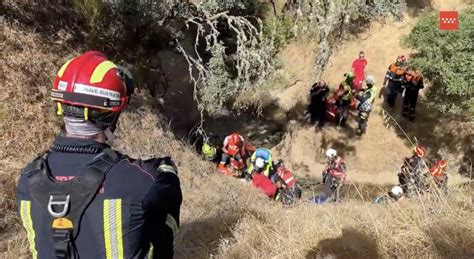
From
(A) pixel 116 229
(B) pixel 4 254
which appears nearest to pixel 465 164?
(B) pixel 4 254

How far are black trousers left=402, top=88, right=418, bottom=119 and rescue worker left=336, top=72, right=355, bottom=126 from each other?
149cm

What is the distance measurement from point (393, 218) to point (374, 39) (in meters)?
13.4

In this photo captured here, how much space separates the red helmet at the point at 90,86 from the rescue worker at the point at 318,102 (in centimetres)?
1107

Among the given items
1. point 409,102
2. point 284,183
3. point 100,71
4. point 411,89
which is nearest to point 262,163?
point 284,183

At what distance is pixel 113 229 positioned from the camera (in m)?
1.74

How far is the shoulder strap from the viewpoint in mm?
1685

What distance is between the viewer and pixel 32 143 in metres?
8.21

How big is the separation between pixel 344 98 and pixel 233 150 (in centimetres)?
355

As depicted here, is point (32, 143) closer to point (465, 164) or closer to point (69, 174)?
point (69, 174)

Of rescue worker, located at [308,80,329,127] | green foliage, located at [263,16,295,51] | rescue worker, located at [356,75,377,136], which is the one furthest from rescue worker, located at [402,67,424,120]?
green foliage, located at [263,16,295,51]

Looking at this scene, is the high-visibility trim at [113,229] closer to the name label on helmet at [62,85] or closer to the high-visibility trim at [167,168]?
the high-visibility trim at [167,168]

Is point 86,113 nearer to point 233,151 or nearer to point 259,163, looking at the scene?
point 259,163

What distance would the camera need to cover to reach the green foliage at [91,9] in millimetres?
9719

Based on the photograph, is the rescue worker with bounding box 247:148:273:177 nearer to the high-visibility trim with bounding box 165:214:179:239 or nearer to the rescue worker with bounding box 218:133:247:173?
the rescue worker with bounding box 218:133:247:173
